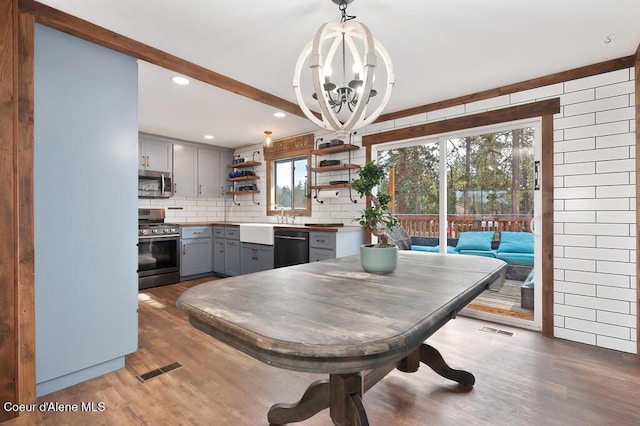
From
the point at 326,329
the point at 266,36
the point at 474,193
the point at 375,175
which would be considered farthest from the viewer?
the point at 474,193

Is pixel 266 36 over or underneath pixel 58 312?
over

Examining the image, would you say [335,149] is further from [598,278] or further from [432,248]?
[598,278]

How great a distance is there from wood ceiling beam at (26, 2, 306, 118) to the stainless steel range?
246cm

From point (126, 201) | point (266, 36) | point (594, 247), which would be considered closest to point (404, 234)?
point (594, 247)

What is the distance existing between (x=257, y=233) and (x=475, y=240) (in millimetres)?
2774

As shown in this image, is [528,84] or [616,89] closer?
[616,89]

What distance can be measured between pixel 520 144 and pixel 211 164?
4.57m

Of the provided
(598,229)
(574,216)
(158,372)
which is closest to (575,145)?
(574,216)

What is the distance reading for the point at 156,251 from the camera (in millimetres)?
4457

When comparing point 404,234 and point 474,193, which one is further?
point 404,234

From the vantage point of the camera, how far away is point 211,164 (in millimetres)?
5562

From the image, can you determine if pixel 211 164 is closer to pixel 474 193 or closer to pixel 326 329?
pixel 474 193

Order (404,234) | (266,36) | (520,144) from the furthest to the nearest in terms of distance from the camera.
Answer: (404,234) < (520,144) < (266,36)

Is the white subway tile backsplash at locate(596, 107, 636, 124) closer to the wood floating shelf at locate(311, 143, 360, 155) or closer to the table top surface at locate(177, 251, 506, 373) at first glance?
the table top surface at locate(177, 251, 506, 373)
